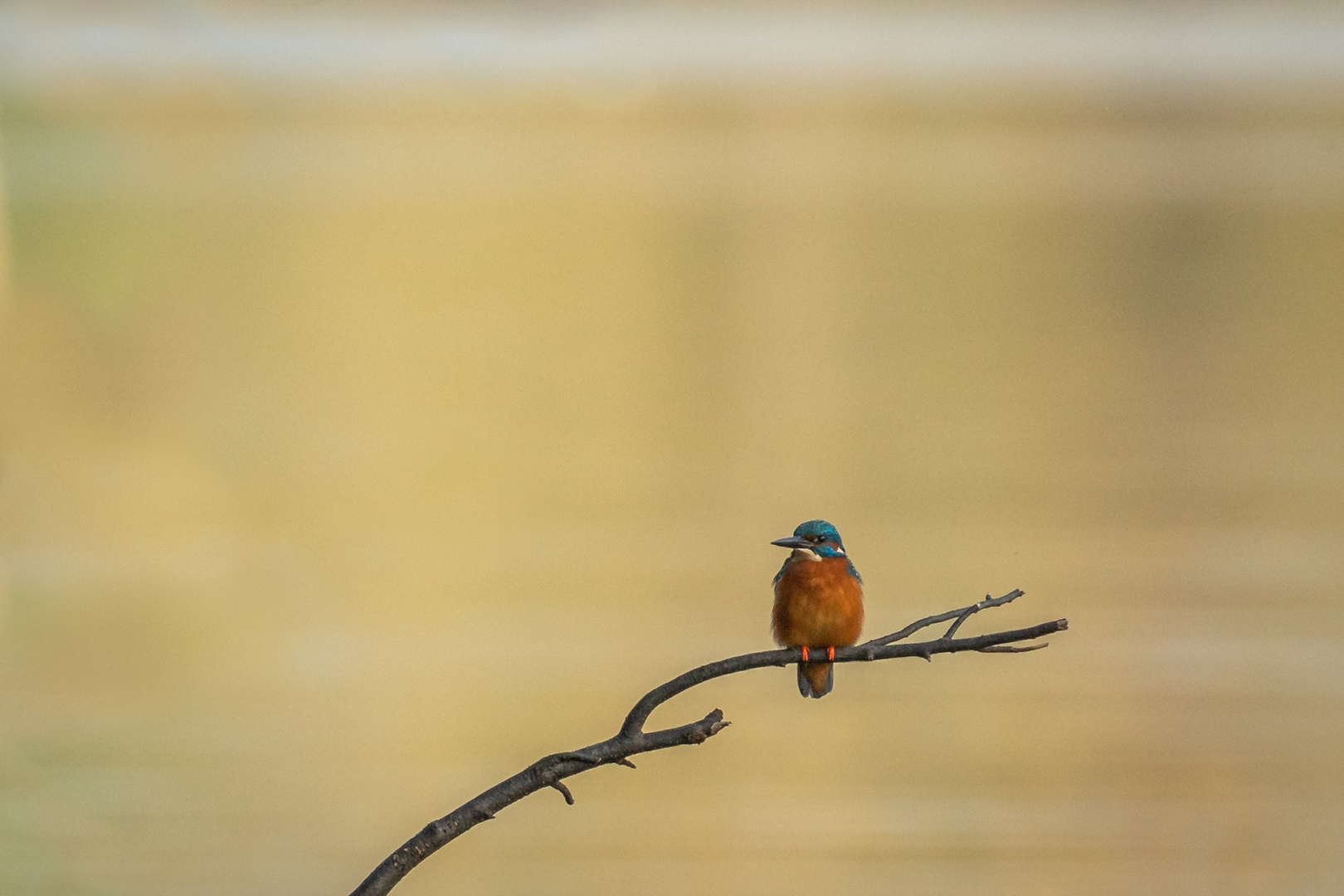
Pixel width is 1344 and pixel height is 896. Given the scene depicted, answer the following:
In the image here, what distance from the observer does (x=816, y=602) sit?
183 centimetres

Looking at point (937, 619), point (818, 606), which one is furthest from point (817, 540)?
point (937, 619)

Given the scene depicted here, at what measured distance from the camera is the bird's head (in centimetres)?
185

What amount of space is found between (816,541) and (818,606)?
0.11 meters

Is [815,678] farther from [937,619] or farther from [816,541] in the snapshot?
[937,619]

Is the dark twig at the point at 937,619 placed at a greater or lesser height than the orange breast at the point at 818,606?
lesser

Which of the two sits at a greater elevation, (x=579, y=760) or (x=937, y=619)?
(x=937, y=619)

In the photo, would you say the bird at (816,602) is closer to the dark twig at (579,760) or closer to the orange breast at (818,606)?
the orange breast at (818,606)

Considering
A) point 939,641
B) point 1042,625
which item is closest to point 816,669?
point 939,641

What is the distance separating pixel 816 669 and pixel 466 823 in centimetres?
66

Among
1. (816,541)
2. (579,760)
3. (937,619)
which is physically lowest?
(579,760)

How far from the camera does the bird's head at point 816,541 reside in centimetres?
185

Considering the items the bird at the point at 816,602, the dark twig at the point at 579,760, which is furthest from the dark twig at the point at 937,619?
the bird at the point at 816,602

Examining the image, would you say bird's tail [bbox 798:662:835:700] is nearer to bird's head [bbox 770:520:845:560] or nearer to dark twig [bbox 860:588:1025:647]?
bird's head [bbox 770:520:845:560]

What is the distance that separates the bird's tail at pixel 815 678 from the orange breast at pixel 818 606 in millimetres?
34
